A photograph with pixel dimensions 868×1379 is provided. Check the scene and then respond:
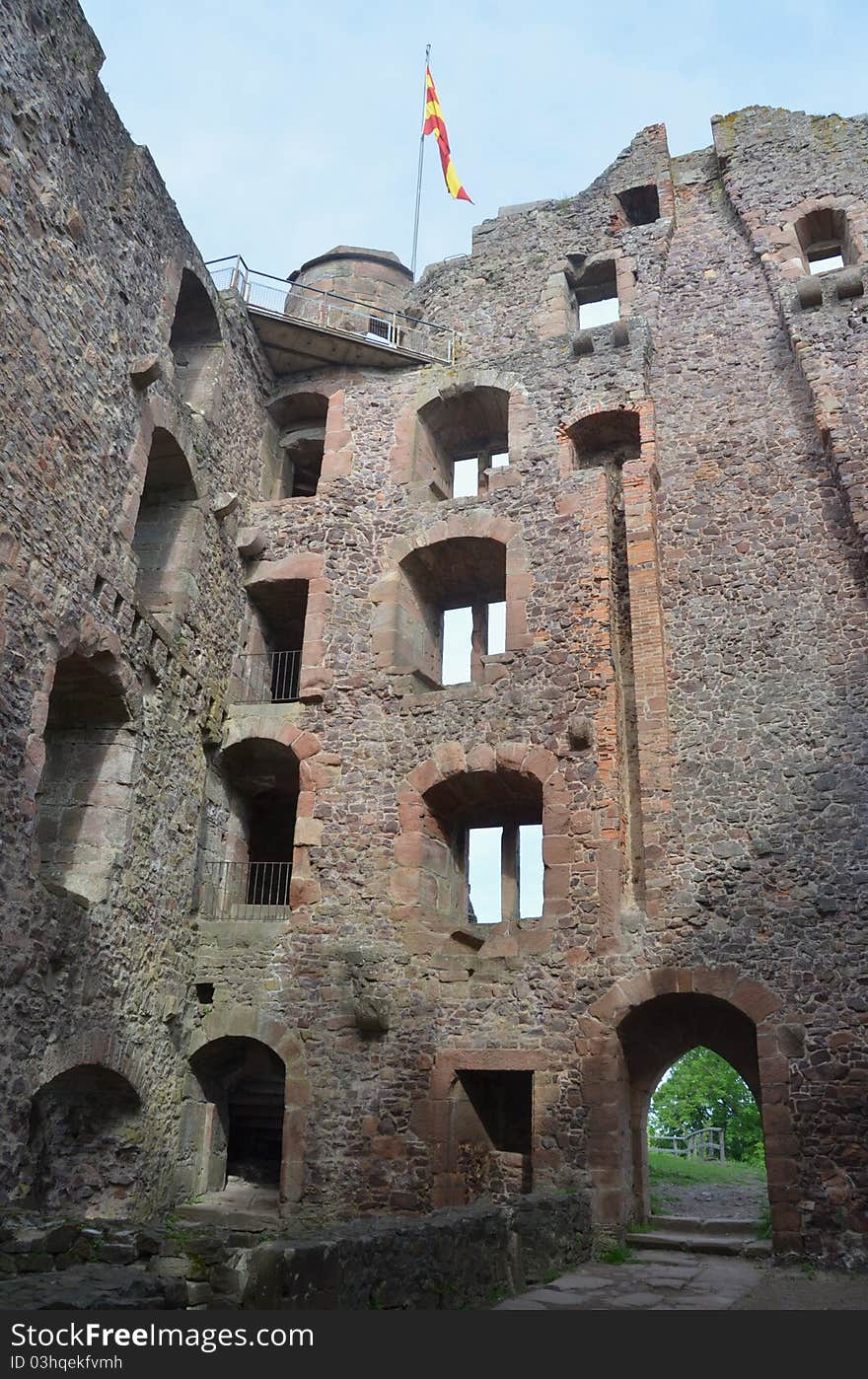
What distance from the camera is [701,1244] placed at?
1048cm

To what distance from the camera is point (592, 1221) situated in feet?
34.4

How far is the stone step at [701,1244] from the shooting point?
404 inches

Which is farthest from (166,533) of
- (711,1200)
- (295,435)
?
(711,1200)

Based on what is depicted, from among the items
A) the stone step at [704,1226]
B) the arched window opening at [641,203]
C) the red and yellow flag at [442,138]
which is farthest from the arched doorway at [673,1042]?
the red and yellow flag at [442,138]

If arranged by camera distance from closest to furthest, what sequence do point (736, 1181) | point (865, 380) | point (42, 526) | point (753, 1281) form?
point (753, 1281)
point (42, 526)
point (865, 380)
point (736, 1181)

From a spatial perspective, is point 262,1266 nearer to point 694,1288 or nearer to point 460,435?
point 694,1288

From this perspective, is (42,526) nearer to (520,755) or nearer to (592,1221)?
(520,755)

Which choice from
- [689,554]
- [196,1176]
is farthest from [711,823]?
[196,1176]

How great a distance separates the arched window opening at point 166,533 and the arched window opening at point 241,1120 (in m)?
5.50

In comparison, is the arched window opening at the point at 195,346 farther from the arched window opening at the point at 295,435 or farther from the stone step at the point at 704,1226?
the stone step at the point at 704,1226

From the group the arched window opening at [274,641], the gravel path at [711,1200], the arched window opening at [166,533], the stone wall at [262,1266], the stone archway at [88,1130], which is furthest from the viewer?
the arched window opening at [274,641]

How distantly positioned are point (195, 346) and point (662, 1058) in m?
11.5

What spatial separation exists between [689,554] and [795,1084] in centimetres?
643

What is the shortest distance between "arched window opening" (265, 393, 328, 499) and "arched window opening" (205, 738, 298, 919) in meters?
4.60
